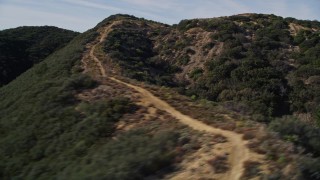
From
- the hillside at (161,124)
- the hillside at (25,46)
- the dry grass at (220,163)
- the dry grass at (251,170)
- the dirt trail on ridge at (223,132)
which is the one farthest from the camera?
the hillside at (25,46)

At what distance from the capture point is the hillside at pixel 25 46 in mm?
64062

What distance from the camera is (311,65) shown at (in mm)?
42344

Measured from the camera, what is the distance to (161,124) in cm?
1664

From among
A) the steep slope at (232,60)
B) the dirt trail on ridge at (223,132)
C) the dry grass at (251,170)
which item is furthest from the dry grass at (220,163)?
the steep slope at (232,60)

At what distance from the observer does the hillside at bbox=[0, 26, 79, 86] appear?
64.1 meters

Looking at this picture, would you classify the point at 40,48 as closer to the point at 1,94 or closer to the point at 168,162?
the point at 1,94

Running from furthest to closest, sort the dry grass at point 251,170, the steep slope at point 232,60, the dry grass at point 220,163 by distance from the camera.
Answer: the steep slope at point 232,60 → the dry grass at point 220,163 → the dry grass at point 251,170

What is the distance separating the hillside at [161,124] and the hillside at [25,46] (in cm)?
2459

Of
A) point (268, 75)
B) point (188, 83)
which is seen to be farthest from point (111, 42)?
point (268, 75)

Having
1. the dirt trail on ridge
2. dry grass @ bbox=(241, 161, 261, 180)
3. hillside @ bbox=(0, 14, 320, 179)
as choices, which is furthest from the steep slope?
dry grass @ bbox=(241, 161, 261, 180)

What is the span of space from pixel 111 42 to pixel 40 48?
29.5 m

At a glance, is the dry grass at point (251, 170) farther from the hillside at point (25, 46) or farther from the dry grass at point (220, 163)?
Result: the hillside at point (25, 46)

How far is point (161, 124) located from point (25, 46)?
2499 inches

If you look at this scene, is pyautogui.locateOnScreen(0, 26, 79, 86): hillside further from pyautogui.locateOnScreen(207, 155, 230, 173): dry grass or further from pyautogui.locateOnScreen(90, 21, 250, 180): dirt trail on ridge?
pyautogui.locateOnScreen(207, 155, 230, 173): dry grass
